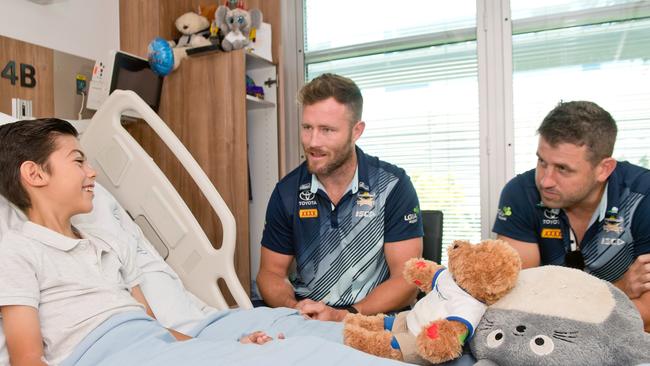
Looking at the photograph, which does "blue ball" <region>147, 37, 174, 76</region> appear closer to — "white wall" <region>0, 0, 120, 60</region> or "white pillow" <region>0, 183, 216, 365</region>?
"white wall" <region>0, 0, 120, 60</region>

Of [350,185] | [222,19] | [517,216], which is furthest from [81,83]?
[517,216]

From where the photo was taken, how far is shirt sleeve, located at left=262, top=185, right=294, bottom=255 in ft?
6.59

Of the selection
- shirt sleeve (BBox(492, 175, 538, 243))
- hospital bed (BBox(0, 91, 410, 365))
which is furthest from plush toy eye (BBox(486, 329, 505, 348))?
shirt sleeve (BBox(492, 175, 538, 243))

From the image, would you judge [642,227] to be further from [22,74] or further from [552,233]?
[22,74]

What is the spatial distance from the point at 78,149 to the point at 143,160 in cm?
40

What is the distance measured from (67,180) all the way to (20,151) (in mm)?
148

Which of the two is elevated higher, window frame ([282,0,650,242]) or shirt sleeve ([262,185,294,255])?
window frame ([282,0,650,242])

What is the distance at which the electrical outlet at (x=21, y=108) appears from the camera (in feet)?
7.19

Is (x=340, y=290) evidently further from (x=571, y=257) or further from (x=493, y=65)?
(x=493, y=65)

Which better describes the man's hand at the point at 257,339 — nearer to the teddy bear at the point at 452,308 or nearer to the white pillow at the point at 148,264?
the teddy bear at the point at 452,308

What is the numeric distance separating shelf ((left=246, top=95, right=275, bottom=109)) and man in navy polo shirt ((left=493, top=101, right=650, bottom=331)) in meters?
1.72

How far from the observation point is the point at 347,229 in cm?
192

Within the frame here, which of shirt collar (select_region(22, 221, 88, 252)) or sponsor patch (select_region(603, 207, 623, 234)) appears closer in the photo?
shirt collar (select_region(22, 221, 88, 252))

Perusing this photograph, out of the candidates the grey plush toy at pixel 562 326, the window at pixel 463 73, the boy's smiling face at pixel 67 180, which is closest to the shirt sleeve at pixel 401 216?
the grey plush toy at pixel 562 326
